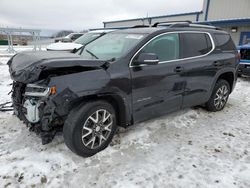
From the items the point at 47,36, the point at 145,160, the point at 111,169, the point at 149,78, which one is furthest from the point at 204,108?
the point at 47,36

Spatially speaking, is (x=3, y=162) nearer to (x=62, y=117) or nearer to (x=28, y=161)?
(x=28, y=161)

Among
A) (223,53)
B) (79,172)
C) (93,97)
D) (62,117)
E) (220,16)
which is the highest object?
(220,16)

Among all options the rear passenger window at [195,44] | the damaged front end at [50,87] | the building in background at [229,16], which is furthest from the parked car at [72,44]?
the building in background at [229,16]

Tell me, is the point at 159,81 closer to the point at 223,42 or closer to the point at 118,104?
the point at 118,104

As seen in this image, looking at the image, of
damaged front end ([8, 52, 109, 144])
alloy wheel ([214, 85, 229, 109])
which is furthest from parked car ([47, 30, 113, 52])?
alloy wheel ([214, 85, 229, 109])

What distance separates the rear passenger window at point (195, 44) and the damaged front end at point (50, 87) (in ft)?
5.69

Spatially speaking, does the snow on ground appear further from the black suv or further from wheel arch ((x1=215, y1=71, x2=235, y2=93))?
wheel arch ((x1=215, y1=71, x2=235, y2=93))

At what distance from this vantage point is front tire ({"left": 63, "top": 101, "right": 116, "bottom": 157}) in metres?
2.72

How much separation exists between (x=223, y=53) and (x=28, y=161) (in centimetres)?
421

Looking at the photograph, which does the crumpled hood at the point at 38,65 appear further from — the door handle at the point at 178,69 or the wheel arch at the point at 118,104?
the door handle at the point at 178,69

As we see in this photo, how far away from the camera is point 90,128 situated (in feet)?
9.47

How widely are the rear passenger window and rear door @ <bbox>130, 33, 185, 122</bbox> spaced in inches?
7.0

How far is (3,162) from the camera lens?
110 inches

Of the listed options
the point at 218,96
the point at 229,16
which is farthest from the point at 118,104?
the point at 229,16
